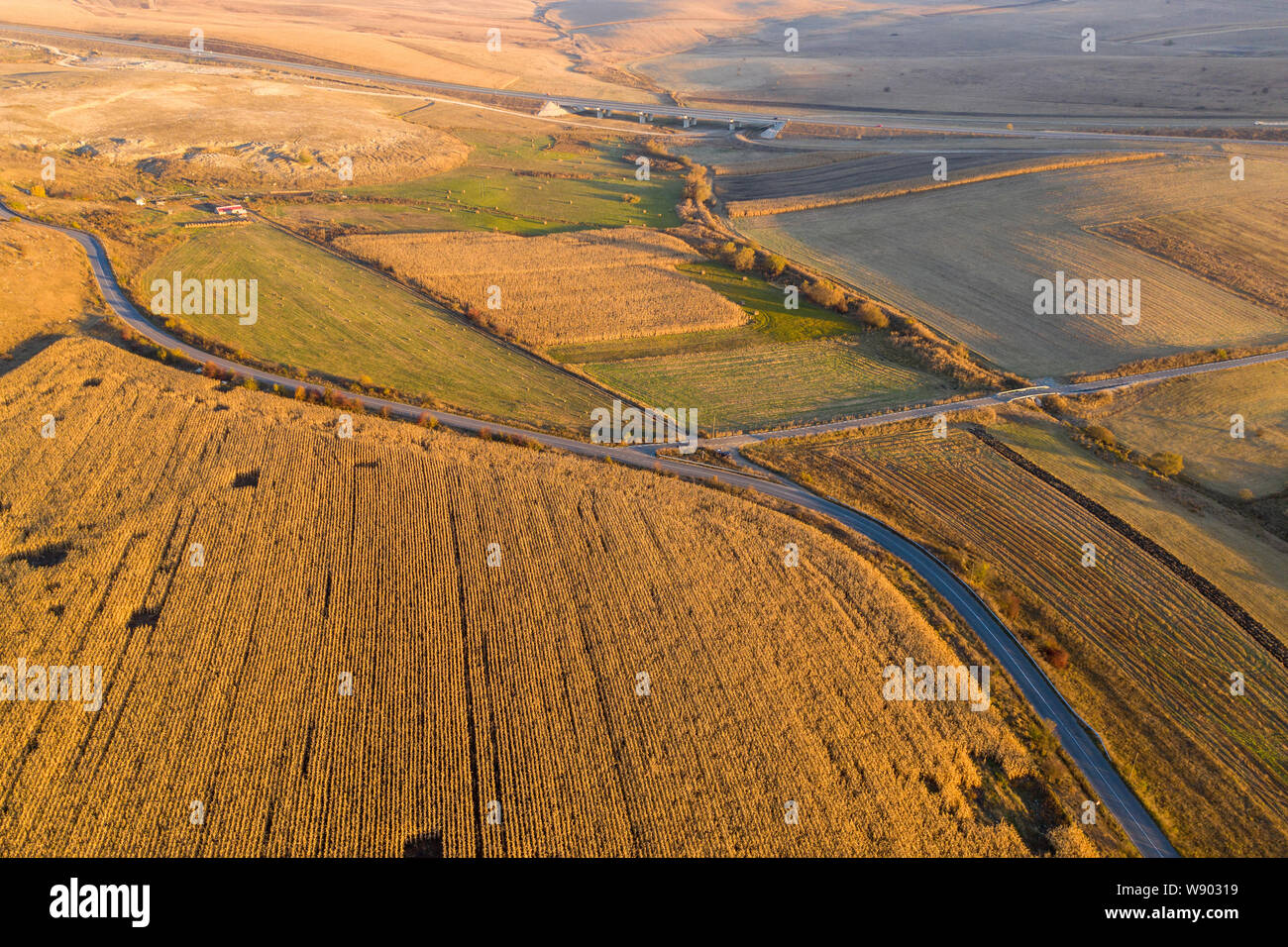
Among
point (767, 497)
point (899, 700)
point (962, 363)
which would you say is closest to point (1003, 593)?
point (899, 700)

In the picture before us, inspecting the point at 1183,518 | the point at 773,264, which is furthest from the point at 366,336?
the point at 1183,518

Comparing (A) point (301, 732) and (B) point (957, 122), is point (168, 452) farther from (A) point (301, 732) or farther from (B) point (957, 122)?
(B) point (957, 122)

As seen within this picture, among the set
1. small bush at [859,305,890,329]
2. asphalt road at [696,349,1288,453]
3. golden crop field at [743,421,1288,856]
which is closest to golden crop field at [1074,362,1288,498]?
asphalt road at [696,349,1288,453]

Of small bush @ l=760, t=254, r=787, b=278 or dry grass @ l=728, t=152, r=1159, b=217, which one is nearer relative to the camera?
small bush @ l=760, t=254, r=787, b=278

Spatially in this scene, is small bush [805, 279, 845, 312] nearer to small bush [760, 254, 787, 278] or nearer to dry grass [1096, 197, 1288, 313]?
small bush [760, 254, 787, 278]

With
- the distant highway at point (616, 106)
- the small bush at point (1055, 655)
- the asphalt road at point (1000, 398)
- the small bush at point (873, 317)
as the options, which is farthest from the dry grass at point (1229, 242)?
the small bush at point (1055, 655)

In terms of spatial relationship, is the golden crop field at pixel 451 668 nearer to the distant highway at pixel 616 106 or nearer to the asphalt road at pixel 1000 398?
the asphalt road at pixel 1000 398
